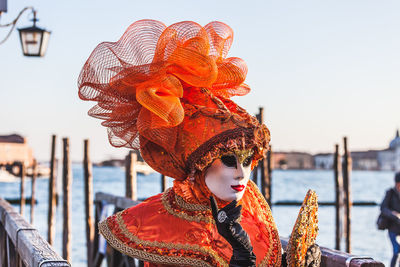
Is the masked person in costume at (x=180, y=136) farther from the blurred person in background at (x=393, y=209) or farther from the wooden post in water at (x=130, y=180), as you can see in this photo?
the wooden post in water at (x=130, y=180)

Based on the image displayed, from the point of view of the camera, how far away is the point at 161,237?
2344mm

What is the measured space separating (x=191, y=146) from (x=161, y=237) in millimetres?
340

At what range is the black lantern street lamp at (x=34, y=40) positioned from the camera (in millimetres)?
6941

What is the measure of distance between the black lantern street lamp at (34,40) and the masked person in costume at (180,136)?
15.2 ft

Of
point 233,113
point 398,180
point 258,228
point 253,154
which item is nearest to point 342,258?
point 258,228

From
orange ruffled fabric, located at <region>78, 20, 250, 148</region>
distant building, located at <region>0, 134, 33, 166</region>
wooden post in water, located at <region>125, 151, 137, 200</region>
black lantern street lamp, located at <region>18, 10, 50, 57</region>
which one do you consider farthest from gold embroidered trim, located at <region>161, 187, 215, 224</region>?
distant building, located at <region>0, 134, 33, 166</region>

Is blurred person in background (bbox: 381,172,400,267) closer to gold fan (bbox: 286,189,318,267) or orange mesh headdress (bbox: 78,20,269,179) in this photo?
orange mesh headdress (bbox: 78,20,269,179)

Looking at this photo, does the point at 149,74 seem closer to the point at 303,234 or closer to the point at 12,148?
the point at 303,234

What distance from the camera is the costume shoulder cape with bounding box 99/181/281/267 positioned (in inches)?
90.9

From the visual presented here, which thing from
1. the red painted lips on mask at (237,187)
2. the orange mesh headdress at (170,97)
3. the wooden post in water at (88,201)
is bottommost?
the wooden post in water at (88,201)

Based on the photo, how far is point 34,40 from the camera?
696cm

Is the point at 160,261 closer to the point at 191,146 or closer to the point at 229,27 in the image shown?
the point at 191,146

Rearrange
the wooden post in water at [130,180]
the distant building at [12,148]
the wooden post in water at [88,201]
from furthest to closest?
1. the distant building at [12,148]
2. the wooden post in water at [88,201]
3. the wooden post in water at [130,180]

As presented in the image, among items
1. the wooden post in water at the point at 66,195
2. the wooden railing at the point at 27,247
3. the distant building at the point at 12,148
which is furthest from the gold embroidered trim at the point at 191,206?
the distant building at the point at 12,148
